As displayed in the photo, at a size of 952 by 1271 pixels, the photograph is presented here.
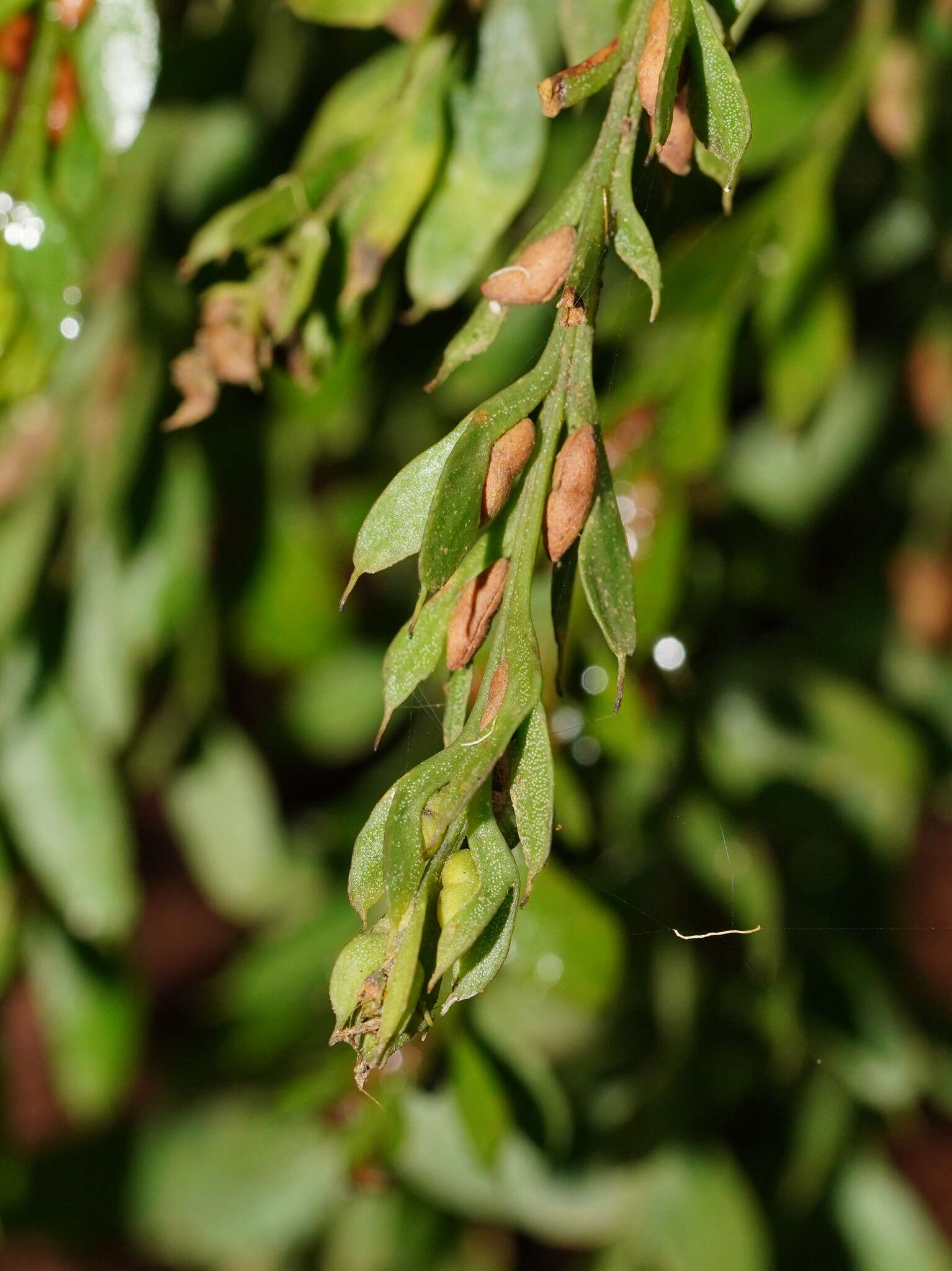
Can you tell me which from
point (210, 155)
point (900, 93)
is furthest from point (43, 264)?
point (900, 93)

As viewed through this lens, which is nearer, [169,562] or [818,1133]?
[169,562]

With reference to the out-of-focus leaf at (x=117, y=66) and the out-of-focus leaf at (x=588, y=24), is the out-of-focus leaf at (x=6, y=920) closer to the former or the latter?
the out-of-focus leaf at (x=117, y=66)

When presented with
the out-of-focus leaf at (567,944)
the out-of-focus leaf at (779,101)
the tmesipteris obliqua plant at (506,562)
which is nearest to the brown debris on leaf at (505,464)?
the tmesipteris obliqua plant at (506,562)

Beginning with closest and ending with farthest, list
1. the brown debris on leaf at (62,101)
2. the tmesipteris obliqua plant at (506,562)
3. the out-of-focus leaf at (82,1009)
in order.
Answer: the tmesipteris obliqua plant at (506,562) < the brown debris on leaf at (62,101) < the out-of-focus leaf at (82,1009)

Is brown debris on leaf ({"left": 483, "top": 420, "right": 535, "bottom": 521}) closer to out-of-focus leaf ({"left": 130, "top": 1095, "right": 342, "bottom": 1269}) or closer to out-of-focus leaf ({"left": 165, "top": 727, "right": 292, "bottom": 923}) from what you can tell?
out-of-focus leaf ({"left": 165, "top": 727, "right": 292, "bottom": 923})

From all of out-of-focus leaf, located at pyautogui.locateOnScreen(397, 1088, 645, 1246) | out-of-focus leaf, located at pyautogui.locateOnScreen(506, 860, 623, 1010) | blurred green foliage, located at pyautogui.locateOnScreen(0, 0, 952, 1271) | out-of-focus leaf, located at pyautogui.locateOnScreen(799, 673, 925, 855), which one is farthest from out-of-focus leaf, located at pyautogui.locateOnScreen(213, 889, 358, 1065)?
out-of-focus leaf, located at pyautogui.locateOnScreen(799, 673, 925, 855)

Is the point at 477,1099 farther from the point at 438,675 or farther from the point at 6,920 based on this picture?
the point at 6,920
